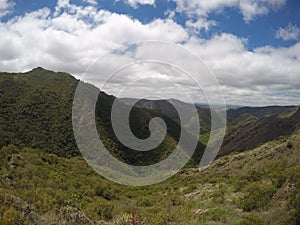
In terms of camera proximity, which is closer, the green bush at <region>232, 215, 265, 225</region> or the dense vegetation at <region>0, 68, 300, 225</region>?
the green bush at <region>232, 215, 265, 225</region>

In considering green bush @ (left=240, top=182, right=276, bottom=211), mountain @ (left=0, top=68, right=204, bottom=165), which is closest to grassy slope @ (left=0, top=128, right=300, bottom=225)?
green bush @ (left=240, top=182, right=276, bottom=211)

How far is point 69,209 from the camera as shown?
429 inches

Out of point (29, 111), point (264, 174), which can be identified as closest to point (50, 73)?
point (29, 111)

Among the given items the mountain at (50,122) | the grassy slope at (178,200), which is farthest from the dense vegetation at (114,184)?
the mountain at (50,122)

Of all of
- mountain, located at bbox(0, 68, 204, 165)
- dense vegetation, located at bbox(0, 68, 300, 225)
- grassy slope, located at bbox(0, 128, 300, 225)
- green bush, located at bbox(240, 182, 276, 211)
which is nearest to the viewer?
grassy slope, located at bbox(0, 128, 300, 225)

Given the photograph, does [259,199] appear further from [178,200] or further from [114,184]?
[114,184]

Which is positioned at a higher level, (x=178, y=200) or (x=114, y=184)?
(x=178, y=200)

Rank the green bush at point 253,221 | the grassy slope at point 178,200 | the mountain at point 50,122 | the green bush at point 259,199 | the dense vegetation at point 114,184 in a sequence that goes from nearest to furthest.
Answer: the green bush at point 253,221 < the grassy slope at point 178,200 < the dense vegetation at point 114,184 < the green bush at point 259,199 < the mountain at point 50,122

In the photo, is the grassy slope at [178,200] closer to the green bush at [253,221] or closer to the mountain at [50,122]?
the green bush at [253,221]

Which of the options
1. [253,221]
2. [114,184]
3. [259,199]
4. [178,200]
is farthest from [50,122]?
[253,221]

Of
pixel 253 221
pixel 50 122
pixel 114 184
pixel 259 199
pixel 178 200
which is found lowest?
pixel 114 184

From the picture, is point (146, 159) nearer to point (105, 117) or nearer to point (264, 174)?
point (105, 117)

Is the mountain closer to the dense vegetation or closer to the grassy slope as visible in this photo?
the dense vegetation

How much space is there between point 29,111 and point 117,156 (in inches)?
→ 959
